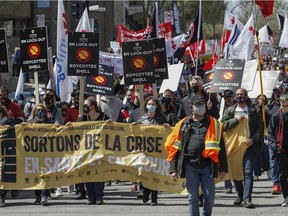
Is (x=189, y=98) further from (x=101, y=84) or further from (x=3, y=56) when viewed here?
(x=3, y=56)

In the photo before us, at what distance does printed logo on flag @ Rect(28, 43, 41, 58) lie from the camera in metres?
16.3

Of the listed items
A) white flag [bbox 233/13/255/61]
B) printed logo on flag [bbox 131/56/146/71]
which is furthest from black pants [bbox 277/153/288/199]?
white flag [bbox 233/13/255/61]

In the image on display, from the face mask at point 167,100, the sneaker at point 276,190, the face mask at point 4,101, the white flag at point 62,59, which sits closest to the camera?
the sneaker at point 276,190

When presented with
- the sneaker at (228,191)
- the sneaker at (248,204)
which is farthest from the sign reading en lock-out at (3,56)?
the sneaker at (248,204)

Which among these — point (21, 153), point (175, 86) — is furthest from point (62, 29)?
point (21, 153)

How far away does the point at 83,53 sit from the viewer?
52.7 feet

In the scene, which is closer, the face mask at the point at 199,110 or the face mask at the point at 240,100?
the face mask at the point at 199,110

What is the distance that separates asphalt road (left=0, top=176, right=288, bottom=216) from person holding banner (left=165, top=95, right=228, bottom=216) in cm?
200

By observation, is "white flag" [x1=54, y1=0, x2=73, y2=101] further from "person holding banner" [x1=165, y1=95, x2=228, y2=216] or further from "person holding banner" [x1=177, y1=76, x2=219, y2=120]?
"person holding banner" [x1=165, y1=95, x2=228, y2=216]

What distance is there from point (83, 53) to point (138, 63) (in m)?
1.06

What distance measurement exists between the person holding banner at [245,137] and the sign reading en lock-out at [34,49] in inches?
170

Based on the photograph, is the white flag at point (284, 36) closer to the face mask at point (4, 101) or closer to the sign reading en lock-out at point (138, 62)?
the sign reading en lock-out at point (138, 62)

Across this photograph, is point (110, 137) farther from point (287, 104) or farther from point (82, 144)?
point (287, 104)

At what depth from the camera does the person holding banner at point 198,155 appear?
406 inches
